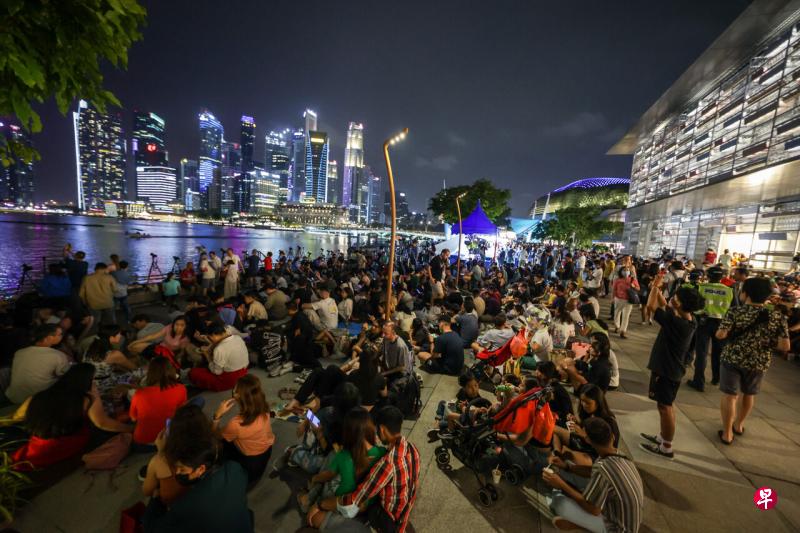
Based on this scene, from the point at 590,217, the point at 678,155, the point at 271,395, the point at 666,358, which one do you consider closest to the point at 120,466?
the point at 271,395

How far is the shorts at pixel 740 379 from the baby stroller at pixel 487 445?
238cm

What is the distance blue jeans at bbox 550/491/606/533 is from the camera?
8.50 ft

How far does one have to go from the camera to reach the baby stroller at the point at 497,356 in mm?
5621

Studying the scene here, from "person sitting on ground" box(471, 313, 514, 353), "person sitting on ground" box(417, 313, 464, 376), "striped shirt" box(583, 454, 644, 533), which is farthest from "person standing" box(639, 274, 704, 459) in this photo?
"person sitting on ground" box(417, 313, 464, 376)

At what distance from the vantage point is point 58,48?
2482mm

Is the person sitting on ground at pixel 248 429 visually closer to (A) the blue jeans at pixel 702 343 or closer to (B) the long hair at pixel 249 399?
(B) the long hair at pixel 249 399

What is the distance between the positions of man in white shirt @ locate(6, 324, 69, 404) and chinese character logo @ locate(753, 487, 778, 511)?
26.6 feet

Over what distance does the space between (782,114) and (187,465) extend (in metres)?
24.8

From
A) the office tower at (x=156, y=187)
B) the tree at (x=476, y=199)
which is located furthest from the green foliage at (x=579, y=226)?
the office tower at (x=156, y=187)

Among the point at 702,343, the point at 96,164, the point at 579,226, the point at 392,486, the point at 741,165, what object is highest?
the point at 96,164

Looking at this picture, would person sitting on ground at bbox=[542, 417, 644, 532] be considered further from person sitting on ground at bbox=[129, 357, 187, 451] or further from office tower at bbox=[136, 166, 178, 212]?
office tower at bbox=[136, 166, 178, 212]

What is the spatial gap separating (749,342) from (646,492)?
2.20m

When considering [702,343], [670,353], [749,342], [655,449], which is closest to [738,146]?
[702,343]

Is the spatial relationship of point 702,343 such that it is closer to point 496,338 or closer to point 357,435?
point 496,338
